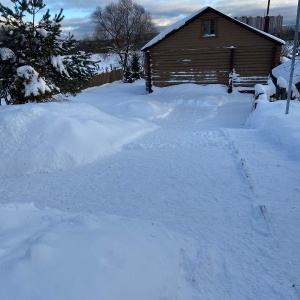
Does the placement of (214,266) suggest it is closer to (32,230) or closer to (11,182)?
(32,230)

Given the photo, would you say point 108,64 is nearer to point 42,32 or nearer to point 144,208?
point 42,32

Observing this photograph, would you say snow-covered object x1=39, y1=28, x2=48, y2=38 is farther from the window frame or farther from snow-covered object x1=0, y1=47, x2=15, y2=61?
the window frame

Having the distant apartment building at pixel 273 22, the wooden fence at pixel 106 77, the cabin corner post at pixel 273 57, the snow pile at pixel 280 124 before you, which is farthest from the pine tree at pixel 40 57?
the distant apartment building at pixel 273 22

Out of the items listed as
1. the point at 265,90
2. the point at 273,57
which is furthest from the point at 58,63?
the point at 273,57

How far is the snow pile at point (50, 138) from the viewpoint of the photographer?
21.7 ft

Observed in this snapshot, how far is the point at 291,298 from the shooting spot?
2.65m

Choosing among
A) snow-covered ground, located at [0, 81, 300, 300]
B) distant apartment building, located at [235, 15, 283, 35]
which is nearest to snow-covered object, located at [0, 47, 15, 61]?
snow-covered ground, located at [0, 81, 300, 300]

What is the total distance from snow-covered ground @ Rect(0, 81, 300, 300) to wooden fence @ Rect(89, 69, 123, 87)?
18.0 m

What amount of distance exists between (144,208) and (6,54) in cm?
833

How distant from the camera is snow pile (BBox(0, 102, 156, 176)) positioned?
662cm

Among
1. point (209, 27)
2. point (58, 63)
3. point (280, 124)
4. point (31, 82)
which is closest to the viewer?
point (280, 124)

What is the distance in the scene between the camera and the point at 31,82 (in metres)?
9.33

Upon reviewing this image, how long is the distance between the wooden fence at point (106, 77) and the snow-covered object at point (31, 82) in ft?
53.3

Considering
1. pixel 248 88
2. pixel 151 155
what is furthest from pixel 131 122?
pixel 248 88
